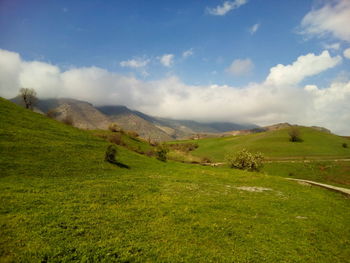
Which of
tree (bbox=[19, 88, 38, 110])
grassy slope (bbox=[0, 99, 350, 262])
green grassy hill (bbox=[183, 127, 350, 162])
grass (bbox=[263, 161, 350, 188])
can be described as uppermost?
tree (bbox=[19, 88, 38, 110])

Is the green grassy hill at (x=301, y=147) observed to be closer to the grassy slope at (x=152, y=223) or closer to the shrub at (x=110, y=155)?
the shrub at (x=110, y=155)

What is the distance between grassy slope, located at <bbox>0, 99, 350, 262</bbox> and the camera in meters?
10.1

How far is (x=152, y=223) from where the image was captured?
45.7 feet

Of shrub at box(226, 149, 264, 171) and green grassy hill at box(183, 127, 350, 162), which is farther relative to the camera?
green grassy hill at box(183, 127, 350, 162)

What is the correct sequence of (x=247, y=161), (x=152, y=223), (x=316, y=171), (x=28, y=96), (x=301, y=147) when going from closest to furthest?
(x=152, y=223) < (x=247, y=161) < (x=316, y=171) < (x=28, y=96) < (x=301, y=147)

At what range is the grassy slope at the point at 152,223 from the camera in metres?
10.1

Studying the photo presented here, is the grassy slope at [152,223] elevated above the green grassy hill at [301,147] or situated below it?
below

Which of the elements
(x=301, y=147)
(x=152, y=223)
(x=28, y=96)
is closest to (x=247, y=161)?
(x=152, y=223)

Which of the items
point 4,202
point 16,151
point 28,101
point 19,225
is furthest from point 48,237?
point 28,101

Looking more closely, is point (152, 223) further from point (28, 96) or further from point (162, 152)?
point (28, 96)

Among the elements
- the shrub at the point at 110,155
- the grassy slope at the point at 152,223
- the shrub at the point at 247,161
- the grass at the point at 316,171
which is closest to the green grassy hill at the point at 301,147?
the grass at the point at 316,171

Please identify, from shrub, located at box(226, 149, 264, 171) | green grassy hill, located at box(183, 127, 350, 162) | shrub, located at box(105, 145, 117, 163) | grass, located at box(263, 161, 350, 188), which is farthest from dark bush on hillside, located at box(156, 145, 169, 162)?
green grassy hill, located at box(183, 127, 350, 162)

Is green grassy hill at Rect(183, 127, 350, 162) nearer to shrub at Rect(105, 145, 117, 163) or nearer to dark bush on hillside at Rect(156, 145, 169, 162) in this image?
dark bush on hillside at Rect(156, 145, 169, 162)

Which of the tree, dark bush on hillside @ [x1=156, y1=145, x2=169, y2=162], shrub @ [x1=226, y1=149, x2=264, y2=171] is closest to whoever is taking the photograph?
shrub @ [x1=226, y1=149, x2=264, y2=171]
